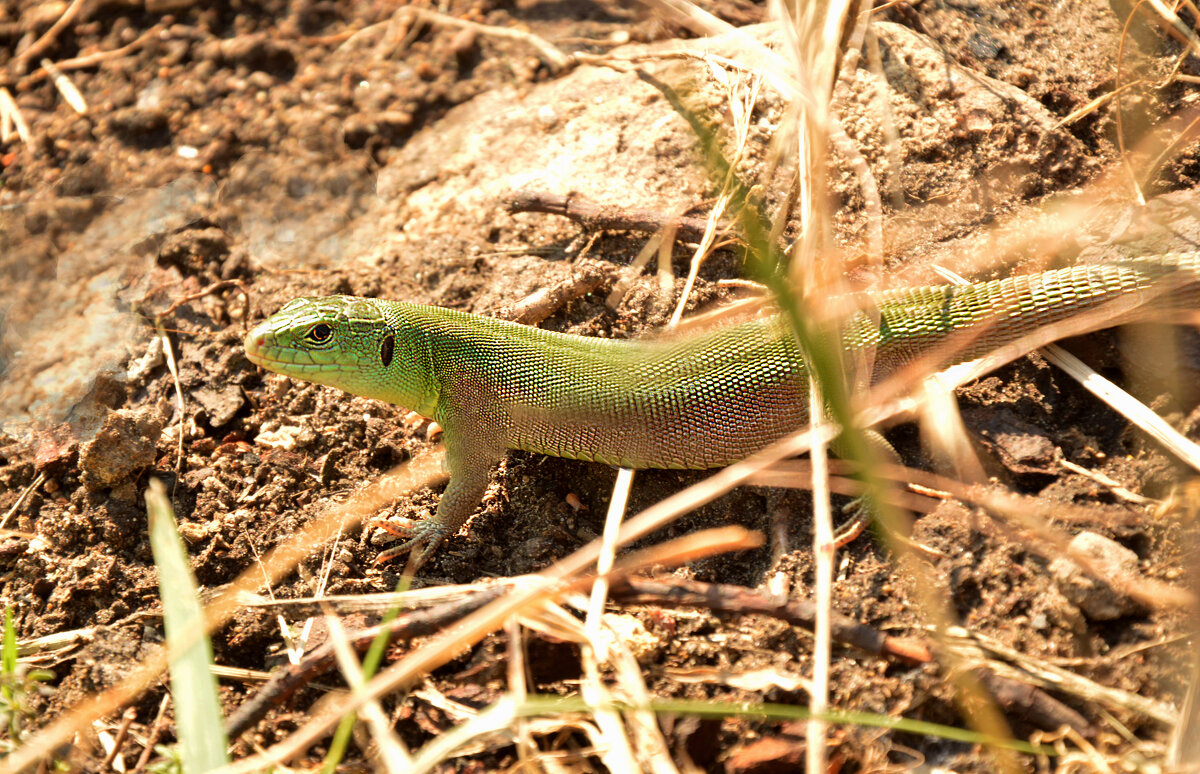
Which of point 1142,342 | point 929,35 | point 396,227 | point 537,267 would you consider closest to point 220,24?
point 396,227

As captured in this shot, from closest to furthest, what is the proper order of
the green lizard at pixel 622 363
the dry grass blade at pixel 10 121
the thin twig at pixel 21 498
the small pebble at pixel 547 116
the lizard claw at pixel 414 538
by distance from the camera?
the green lizard at pixel 622 363 < the lizard claw at pixel 414 538 < the thin twig at pixel 21 498 < the small pebble at pixel 547 116 < the dry grass blade at pixel 10 121

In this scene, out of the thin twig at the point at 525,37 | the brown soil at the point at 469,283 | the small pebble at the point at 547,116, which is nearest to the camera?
the brown soil at the point at 469,283

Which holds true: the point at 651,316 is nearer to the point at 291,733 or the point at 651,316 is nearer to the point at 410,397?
the point at 410,397

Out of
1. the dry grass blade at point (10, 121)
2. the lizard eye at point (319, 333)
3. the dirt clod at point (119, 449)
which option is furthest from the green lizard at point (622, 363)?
the dry grass blade at point (10, 121)

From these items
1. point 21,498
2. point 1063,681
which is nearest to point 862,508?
point 1063,681

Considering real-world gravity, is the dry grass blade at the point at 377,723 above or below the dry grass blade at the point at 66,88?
below

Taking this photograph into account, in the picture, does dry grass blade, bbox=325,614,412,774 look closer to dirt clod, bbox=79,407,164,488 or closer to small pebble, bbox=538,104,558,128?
dirt clod, bbox=79,407,164,488

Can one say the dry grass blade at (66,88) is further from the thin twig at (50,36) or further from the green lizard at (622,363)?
the green lizard at (622,363)

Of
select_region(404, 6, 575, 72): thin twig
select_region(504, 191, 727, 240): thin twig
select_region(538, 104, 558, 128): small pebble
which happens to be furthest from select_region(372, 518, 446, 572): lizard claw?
select_region(404, 6, 575, 72): thin twig

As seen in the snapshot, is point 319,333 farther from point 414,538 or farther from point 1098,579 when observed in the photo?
point 1098,579
